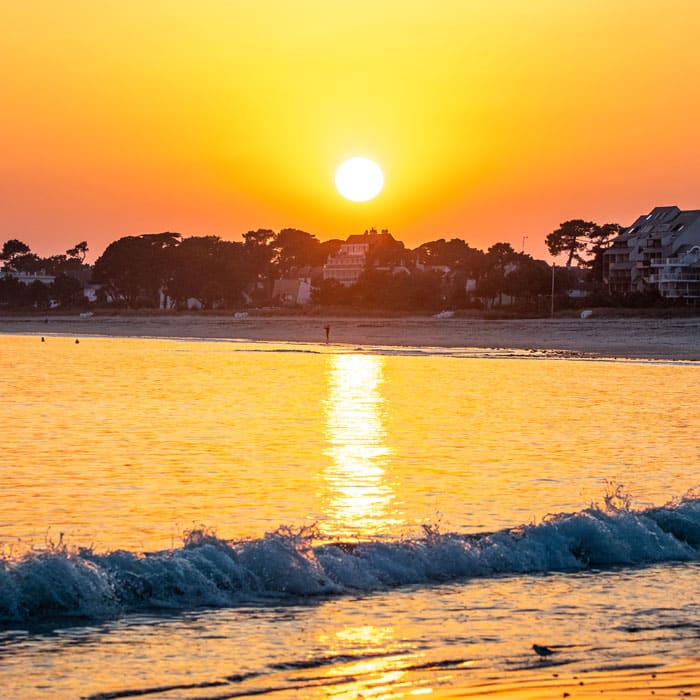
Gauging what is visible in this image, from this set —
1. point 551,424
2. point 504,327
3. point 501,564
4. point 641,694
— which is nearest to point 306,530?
point 501,564

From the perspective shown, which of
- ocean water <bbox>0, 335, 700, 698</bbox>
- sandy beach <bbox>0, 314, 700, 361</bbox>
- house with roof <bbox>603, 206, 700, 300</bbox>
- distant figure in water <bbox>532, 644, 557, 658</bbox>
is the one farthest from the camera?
house with roof <bbox>603, 206, 700, 300</bbox>

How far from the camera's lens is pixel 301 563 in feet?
44.9

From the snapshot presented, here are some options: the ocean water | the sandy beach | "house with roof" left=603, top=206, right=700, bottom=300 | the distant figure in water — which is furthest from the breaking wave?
"house with roof" left=603, top=206, right=700, bottom=300

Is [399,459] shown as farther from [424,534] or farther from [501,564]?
[501,564]

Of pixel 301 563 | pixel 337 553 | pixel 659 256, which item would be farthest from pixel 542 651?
pixel 659 256

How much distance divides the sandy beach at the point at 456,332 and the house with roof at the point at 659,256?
1061 inches

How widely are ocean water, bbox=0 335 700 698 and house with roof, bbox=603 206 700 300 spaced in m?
106

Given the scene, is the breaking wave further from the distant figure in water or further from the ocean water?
the distant figure in water

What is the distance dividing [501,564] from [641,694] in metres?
5.14

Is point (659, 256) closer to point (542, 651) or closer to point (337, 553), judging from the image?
point (337, 553)

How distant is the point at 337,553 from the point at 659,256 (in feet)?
464

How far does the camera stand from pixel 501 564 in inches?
571

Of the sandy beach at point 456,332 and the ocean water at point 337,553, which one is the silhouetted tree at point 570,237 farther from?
the ocean water at point 337,553

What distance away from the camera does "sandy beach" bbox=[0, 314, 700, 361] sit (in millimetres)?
88650
